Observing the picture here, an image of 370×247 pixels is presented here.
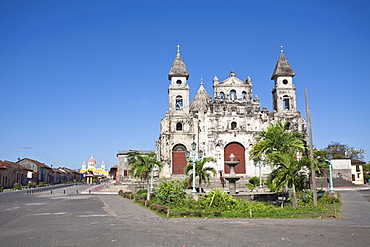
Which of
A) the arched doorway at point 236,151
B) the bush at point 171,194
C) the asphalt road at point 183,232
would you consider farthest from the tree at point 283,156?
the arched doorway at point 236,151

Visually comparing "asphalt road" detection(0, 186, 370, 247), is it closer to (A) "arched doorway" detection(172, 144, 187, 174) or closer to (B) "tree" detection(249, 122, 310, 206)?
(B) "tree" detection(249, 122, 310, 206)

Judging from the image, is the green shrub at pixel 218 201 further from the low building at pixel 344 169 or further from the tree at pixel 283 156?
the low building at pixel 344 169

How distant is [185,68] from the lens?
47.6 m

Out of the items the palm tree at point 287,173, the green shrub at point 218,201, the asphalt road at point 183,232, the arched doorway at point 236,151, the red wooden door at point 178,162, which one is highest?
the arched doorway at point 236,151

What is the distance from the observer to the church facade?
45.9 m

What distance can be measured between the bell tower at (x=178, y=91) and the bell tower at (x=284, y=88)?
1233 cm

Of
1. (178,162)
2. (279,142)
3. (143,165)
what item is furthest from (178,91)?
(279,142)

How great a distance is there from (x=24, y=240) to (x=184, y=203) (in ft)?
32.4

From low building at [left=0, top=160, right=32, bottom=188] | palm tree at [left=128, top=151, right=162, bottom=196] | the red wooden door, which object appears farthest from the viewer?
low building at [left=0, top=160, right=32, bottom=188]

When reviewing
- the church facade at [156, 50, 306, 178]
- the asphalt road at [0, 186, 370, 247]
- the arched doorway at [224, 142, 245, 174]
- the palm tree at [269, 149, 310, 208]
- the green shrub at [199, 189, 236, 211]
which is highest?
the church facade at [156, 50, 306, 178]

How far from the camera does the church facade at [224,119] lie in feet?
151

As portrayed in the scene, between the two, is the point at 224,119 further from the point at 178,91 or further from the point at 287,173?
the point at 287,173

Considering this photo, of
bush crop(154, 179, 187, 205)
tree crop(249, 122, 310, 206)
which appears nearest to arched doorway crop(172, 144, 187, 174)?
tree crop(249, 122, 310, 206)

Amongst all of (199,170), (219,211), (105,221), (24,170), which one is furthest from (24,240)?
(24,170)
